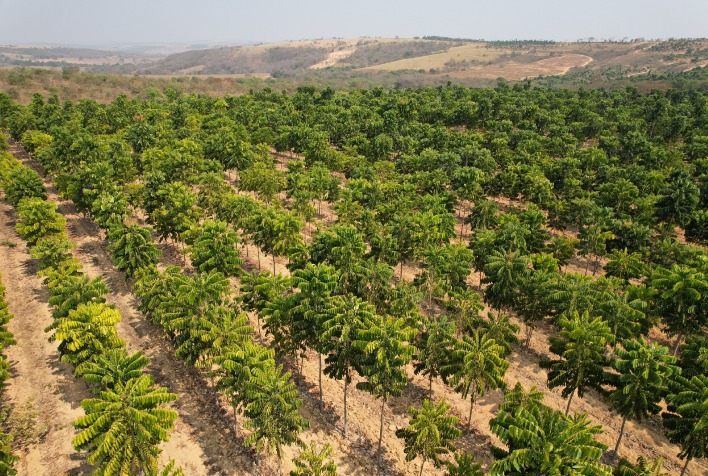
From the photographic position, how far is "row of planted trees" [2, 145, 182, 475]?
1015 inches

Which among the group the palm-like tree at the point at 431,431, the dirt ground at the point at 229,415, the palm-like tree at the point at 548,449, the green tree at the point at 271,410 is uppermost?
the palm-like tree at the point at 548,449

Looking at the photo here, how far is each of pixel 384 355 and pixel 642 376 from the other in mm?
19092

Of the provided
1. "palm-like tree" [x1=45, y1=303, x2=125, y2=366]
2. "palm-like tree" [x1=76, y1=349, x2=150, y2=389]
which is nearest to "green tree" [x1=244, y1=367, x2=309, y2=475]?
"palm-like tree" [x1=76, y1=349, x2=150, y2=389]

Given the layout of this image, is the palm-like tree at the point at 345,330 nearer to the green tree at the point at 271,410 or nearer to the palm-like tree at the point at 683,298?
the green tree at the point at 271,410

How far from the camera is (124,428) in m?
26.0

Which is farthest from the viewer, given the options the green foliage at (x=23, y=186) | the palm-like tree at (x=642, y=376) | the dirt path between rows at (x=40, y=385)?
the green foliage at (x=23, y=186)

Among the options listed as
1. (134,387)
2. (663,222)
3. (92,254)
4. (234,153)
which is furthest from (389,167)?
(134,387)

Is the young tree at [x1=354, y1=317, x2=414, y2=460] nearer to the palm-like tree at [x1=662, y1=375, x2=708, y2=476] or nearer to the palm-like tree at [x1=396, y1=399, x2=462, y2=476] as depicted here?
the palm-like tree at [x1=396, y1=399, x2=462, y2=476]

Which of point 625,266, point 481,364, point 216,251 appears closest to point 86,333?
point 216,251

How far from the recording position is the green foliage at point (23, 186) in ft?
225

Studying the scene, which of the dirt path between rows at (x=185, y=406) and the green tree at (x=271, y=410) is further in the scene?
the dirt path between rows at (x=185, y=406)

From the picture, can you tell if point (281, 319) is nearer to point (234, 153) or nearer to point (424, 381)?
point (424, 381)

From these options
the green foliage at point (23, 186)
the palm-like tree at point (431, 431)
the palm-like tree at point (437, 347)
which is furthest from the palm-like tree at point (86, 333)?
the green foliage at point (23, 186)

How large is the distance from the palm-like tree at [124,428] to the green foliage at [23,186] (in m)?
58.2
